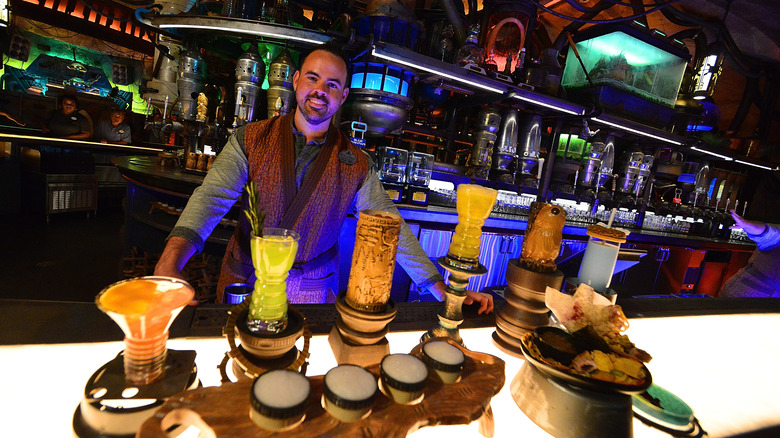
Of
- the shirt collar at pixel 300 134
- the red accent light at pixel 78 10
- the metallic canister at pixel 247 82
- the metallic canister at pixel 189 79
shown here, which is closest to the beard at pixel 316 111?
the shirt collar at pixel 300 134

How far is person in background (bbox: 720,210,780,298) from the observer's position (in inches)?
139

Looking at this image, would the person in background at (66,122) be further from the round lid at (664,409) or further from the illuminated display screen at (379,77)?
the round lid at (664,409)

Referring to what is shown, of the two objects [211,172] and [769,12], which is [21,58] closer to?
[211,172]

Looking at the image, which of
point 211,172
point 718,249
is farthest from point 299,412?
point 718,249

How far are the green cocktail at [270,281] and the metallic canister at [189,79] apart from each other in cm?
395

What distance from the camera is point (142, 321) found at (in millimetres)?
542

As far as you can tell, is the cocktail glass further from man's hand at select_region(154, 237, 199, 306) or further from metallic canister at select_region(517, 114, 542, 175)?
metallic canister at select_region(517, 114, 542, 175)

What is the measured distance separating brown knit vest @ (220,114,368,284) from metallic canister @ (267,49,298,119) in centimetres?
198

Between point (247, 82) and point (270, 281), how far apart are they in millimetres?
3493

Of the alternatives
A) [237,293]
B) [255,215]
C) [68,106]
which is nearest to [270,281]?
[255,215]

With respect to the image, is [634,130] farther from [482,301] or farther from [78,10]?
[78,10]

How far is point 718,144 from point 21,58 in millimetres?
17100

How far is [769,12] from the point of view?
5.36 m

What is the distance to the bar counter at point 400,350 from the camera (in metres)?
0.65
